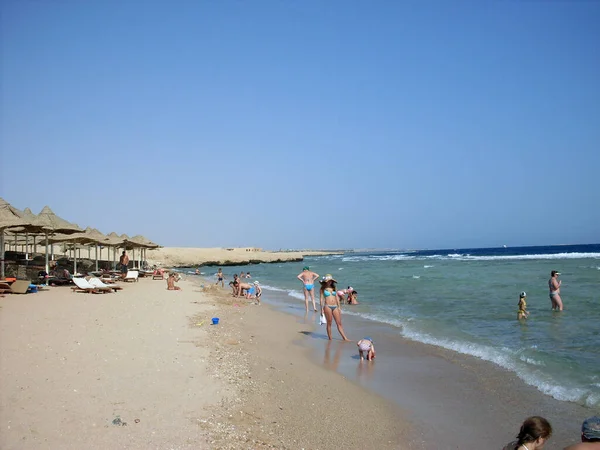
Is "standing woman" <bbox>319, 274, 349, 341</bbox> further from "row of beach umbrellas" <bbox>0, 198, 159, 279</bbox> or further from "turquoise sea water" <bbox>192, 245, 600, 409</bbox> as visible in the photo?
"row of beach umbrellas" <bbox>0, 198, 159, 279</bbox>

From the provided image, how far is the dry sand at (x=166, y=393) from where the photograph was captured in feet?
13.8

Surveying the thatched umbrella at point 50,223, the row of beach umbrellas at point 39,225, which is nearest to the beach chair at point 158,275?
the row of beach umbrellas at point 39,225

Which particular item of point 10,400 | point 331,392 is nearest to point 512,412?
point 331,392

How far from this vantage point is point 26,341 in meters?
6.88

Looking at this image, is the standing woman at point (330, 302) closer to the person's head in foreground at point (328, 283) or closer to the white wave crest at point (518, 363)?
the person's head in foreground at point (328, 283)

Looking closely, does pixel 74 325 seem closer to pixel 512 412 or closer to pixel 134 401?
pixel 134 401

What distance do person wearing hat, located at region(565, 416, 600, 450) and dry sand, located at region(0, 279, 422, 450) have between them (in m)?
2.17

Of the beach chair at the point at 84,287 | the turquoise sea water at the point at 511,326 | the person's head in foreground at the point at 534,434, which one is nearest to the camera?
the person's head in foreground at the point at 534,434

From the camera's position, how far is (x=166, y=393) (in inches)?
209

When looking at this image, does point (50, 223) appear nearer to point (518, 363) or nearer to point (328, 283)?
point (328, 283)

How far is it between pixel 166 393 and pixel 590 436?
4202mm

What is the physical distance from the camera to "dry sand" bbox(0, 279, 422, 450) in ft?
13.8

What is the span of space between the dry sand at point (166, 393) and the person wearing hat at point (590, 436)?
217cm

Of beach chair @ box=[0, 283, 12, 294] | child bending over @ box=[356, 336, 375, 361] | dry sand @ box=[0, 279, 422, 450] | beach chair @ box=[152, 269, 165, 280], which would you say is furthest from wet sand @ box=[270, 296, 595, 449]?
beach chair @ box=[152, 269, 165, 280]
